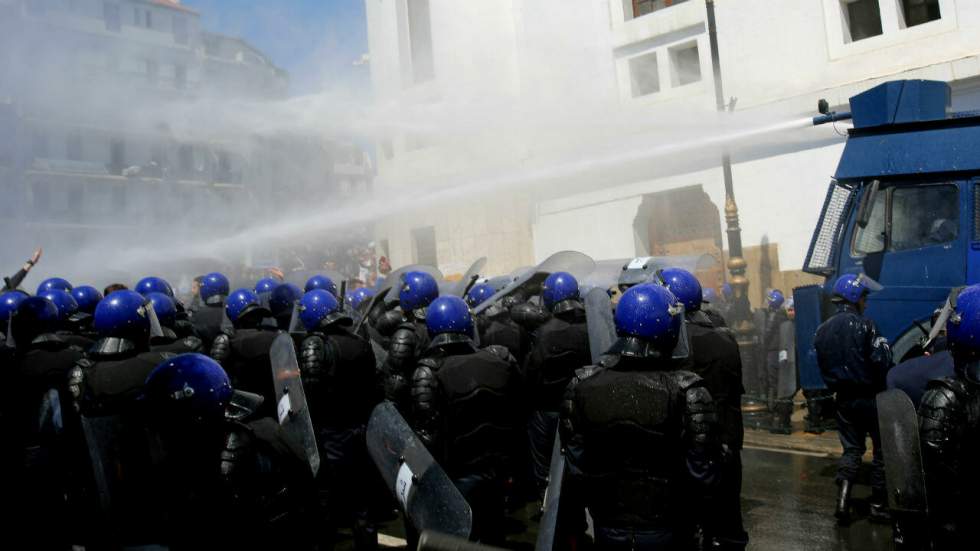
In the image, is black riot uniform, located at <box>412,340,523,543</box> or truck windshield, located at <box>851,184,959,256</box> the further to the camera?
truck windshield, located at <box>851,184,959,256</box>

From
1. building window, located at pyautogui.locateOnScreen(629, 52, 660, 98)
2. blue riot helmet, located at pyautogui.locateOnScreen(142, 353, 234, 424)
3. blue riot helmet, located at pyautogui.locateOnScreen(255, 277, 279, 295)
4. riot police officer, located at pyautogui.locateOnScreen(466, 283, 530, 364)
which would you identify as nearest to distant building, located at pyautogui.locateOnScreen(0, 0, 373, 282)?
building window, located at pyautogui.locateOnScreen(629, 52, 660, 98)

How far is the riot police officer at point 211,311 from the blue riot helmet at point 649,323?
5.85 meters

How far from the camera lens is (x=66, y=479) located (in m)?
5.54

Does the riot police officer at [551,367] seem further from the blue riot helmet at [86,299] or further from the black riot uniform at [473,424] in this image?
the blue riot helmet at [86,299]

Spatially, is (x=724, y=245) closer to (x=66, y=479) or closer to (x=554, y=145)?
(x=554, y=145)

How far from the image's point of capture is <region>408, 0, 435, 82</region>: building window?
954 inches

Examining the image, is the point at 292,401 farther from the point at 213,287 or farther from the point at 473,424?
the point at 213,287

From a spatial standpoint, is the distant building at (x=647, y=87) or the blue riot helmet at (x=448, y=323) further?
the distant building at (x=647, y=87)

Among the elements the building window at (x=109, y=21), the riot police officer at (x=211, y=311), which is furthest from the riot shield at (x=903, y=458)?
the building window at (x=109, y=21)

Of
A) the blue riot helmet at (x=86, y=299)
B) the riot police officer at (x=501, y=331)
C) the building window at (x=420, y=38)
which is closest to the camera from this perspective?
the riot police officer at (x=501, y=331)

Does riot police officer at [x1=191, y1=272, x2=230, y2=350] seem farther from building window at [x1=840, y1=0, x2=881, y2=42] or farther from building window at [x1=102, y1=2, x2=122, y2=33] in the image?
building window at [x1=102, y1=2, x2=122, y2=33]

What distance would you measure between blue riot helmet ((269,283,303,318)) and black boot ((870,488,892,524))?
19.3 ft

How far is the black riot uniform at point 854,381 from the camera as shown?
6.50 meters

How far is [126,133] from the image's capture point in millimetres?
22672
